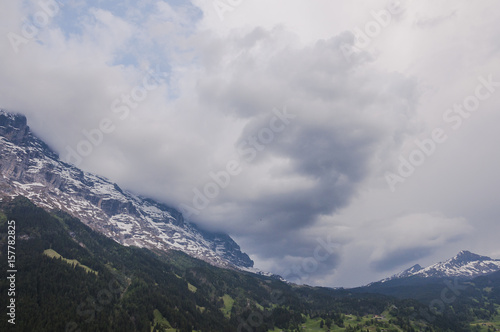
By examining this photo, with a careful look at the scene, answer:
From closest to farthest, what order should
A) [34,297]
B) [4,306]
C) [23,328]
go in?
[23,328] < [4,306] < [34,297]

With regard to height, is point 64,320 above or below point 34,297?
below

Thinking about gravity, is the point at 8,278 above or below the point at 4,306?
above

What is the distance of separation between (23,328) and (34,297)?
42495mm

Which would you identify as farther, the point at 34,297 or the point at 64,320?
the point at 34,297

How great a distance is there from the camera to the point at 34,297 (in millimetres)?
191125

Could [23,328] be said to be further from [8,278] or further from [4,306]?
[8,278]

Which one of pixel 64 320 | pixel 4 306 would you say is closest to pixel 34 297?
pixel 4 306

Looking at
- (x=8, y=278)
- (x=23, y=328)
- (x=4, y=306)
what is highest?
(x=8, y=278)

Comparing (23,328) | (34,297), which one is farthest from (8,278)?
(23,328)

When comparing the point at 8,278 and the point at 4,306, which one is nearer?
the point at 4,306

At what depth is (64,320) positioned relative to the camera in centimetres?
17062

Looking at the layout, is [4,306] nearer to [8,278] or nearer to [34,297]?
[34,297]

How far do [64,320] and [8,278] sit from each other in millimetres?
64119

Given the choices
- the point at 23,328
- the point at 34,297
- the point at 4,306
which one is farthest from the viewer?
the point at 34,297
